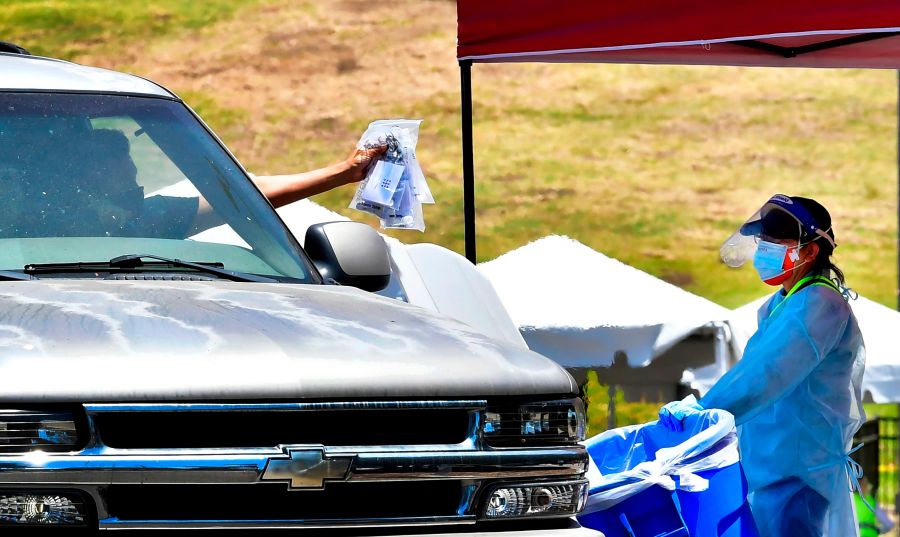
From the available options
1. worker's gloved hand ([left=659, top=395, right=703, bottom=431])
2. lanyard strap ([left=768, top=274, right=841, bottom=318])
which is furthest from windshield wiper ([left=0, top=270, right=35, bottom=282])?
lanyard strap ([left=768, top=274, right=841, bottom=318])

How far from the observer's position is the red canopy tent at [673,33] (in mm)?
5676

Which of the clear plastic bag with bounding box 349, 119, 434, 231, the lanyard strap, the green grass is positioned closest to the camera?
the lanyard strap

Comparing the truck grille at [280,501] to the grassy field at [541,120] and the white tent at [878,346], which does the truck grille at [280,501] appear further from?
the grassy field at [541,120]

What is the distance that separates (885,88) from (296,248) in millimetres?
47473

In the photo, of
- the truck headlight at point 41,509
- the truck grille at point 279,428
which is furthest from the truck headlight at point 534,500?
the truck headlight at point 41,509

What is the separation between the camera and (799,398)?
17.7 ft

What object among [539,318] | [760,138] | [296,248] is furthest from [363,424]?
[760,138]

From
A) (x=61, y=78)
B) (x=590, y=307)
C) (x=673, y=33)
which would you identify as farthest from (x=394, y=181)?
(x=590, y=307)

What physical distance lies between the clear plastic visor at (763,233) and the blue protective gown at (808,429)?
0.93 feet

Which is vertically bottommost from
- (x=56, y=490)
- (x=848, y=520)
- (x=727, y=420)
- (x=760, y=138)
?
(x=760, y=138)

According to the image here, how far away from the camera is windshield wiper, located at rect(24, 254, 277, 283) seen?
381cm

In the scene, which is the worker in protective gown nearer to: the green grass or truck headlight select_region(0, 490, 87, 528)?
truck headlight select_region(0, 490, 87, 528)

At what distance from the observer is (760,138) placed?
45531 mm

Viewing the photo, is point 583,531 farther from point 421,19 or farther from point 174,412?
point 421,19
